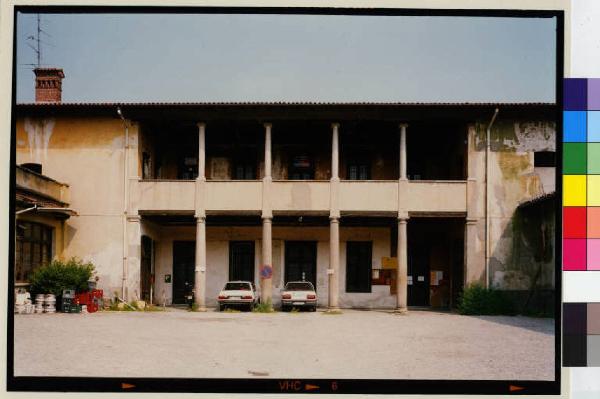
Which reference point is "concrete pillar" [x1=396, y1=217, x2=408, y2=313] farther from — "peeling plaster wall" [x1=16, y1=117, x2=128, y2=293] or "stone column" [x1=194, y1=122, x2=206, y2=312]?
"peeling plaster wall" [x1=16, y1=117, x2=128, y2=293]

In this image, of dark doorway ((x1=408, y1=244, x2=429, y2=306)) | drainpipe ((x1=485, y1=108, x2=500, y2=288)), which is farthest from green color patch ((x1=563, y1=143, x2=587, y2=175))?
dark doorway ((x1=408, y1=244, x2=429, y2=306))

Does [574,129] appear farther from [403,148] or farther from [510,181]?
[403,148]

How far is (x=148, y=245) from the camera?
2172cm

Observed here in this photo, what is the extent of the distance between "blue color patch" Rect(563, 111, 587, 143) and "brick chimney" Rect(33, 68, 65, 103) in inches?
561

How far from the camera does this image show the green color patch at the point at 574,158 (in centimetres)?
1022

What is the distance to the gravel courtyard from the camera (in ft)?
35.1

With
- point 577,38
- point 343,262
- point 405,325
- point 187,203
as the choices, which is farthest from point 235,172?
point 577,38

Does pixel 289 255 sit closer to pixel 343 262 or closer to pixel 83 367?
pixel 343 262

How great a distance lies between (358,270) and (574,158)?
43.4 ft

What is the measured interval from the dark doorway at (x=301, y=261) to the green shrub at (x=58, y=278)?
677cm

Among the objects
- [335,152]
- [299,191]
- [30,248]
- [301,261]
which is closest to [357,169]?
[335,152]

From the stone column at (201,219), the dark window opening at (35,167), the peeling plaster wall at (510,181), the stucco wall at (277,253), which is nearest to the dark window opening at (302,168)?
the stucco wall at (277,253)

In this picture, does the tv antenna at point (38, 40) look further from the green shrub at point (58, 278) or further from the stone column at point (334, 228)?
the stone column at point (334, 228)

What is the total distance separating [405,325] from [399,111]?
6.23 meters
